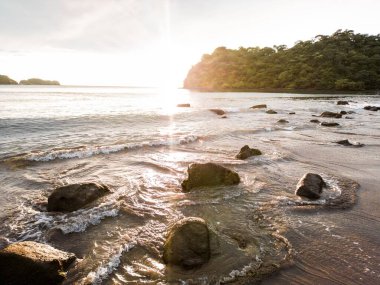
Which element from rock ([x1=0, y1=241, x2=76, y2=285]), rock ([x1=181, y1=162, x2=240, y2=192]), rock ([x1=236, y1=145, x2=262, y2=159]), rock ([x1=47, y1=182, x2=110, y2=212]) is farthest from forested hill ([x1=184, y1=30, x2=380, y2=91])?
rock ([x1=0, y1=241, x2=76, y2=285])

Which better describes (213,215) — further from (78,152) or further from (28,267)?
(78,152)

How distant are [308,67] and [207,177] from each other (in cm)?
10415

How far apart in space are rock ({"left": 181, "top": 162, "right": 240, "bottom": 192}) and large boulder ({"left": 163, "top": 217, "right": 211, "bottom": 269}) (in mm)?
2652

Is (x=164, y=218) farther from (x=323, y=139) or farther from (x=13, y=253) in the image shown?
(x=323, y=139)

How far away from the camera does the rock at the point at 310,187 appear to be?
638 centimetres

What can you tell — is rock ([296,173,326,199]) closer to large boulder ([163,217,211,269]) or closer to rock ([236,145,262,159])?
large boulder ([163,217,211,269])

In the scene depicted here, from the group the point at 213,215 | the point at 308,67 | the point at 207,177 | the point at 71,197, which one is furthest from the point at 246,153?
the point at 308,67

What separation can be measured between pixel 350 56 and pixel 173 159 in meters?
113

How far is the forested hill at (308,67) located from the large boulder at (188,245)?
9839cm

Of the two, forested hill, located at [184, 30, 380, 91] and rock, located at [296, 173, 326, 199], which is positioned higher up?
forested hill, located at [184, 30, 380, 91]

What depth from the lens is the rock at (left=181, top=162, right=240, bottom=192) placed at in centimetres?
707

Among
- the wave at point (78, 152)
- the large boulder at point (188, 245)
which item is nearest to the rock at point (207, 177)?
the large boulder at point (188, 245)

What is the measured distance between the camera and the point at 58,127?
19125 millimetres

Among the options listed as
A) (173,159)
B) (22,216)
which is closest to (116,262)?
(22,216)
